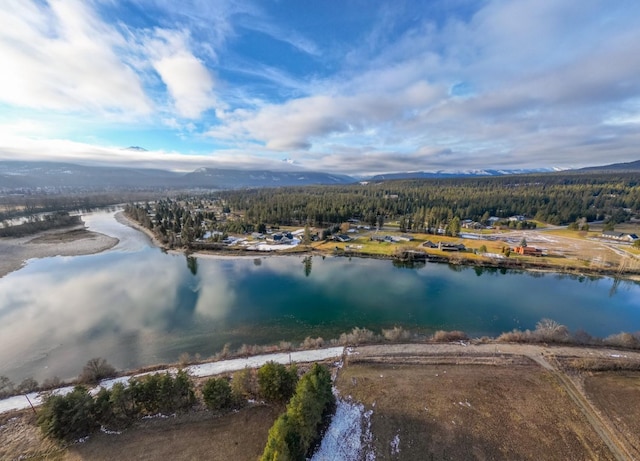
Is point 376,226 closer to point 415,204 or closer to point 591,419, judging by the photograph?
point 415,204

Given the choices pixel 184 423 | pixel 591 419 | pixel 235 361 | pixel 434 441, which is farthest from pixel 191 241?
pixel 591 419

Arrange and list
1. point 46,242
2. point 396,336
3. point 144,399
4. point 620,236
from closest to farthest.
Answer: point 144,399 → point 396,336 → point 46,242 → point 620,236

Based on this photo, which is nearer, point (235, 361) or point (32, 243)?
point (235, 361)

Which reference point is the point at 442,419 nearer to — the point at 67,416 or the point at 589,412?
the point at 589,412

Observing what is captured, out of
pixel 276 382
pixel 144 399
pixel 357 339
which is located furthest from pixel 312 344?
pixel 144 399

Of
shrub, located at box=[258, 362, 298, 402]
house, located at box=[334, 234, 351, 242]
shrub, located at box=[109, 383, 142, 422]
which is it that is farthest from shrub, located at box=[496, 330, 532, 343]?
house, located at box=[334, 234, 351, 242]

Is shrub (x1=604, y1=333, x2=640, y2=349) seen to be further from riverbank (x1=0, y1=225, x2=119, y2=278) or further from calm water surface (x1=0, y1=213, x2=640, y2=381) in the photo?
riverbank (x1=0, y1=225, x2=119, y2=278)
